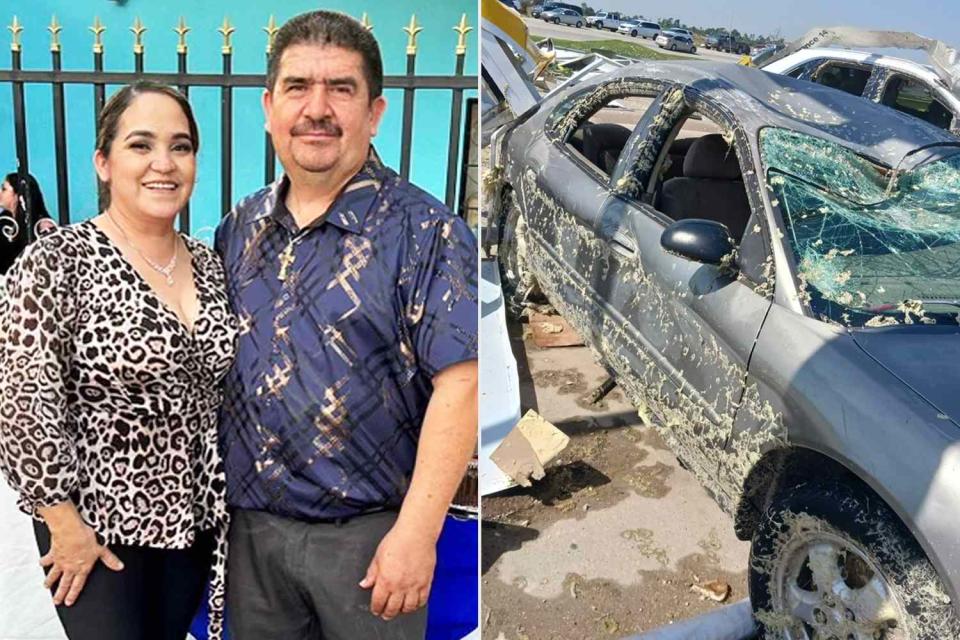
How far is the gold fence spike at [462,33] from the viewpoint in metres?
1.42

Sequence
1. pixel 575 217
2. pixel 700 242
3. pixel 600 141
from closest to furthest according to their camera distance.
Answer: pixel 700 242 < pixel 575 217 < pixel 600 141

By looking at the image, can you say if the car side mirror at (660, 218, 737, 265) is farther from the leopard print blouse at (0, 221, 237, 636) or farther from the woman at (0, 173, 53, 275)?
A: the woman at (0, 173, 53, 275)

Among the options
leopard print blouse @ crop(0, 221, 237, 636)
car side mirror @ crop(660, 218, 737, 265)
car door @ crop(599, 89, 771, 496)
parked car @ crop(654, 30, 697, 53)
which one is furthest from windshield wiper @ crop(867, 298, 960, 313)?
parked car @ crop(654, 30, 697, 53)

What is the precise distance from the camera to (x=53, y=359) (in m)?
1.21

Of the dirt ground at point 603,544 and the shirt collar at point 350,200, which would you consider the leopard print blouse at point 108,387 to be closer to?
the shirt collar at point 350,200

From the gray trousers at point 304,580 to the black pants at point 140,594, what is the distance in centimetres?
7

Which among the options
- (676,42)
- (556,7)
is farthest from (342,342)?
(676,42)

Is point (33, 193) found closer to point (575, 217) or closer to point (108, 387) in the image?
point (108, 387)

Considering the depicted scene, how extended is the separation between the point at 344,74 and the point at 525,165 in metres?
2.95

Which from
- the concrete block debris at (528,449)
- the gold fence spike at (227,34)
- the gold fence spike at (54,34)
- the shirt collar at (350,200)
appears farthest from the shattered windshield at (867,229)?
the gold fence spike at (54,34)

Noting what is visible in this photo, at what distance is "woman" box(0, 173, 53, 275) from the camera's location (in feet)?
4.41

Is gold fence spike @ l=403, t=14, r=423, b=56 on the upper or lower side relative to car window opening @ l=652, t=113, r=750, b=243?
upper

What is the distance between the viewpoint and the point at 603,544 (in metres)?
3.02

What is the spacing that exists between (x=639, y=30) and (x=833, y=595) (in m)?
30.6
